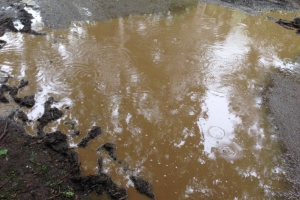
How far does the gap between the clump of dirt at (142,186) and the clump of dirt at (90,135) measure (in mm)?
1018

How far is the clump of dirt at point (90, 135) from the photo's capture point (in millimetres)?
4212

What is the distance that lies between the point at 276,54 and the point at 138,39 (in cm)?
393

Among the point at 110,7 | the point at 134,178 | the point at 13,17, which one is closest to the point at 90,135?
the point at 134,178

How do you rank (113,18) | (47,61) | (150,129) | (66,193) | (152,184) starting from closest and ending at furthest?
1. (66,193)
2. (152,184)
3. (150,129)
4. (47,61)
5. (113,18)

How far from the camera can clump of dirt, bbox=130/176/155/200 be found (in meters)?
3.67

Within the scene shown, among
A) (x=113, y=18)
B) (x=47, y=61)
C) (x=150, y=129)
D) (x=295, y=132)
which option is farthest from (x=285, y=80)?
(x=47, y=61)

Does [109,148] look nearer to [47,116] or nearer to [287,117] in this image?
[47,116]

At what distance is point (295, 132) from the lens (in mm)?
4766

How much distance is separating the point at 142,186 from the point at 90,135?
1304 millimetres

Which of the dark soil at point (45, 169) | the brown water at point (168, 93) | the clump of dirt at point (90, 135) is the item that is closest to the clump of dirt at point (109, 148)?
the dark soil at point (45, 169)

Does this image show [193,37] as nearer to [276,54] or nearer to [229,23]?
[229,23]

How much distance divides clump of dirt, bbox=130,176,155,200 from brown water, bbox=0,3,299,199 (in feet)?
0.25

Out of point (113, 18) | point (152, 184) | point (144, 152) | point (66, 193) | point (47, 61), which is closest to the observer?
point (66, 193)

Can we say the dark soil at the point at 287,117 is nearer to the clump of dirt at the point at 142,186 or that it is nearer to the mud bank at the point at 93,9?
the clump of dirt at the point at 142,186
